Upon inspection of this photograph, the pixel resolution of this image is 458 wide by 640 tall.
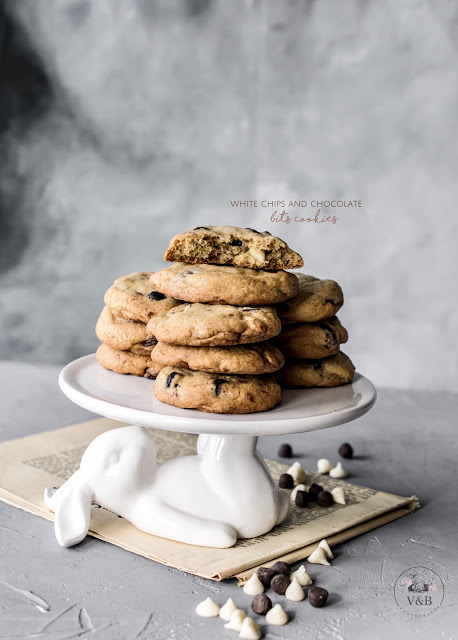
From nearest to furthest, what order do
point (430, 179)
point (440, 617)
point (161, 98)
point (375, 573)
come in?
point (440, 617) < point (375, 573) < point (430, 179) < point (161, 98)

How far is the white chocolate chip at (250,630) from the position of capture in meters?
1.78

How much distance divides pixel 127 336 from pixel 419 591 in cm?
107

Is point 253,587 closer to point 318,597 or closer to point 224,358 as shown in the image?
point 318,597

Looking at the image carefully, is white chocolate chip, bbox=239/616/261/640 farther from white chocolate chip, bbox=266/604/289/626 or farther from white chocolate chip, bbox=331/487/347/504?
white chocolate chip, bbox=331/487/347/504

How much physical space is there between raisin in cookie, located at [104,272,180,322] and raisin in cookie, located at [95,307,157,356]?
2 cm

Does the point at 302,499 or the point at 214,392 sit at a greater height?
the point at 214,392

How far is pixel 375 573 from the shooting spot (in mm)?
2115

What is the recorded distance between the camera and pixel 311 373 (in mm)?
2393

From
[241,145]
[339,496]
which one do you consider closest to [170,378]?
[339,496]

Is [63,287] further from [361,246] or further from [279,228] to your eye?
[361,246]

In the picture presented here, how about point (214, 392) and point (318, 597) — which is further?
point (214, 392)

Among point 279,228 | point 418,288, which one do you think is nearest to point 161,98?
point 279,228

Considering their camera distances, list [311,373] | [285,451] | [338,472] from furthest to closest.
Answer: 1. [285,451]
2. [338,472]
3. [311,373]

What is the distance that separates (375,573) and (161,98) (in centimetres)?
338
